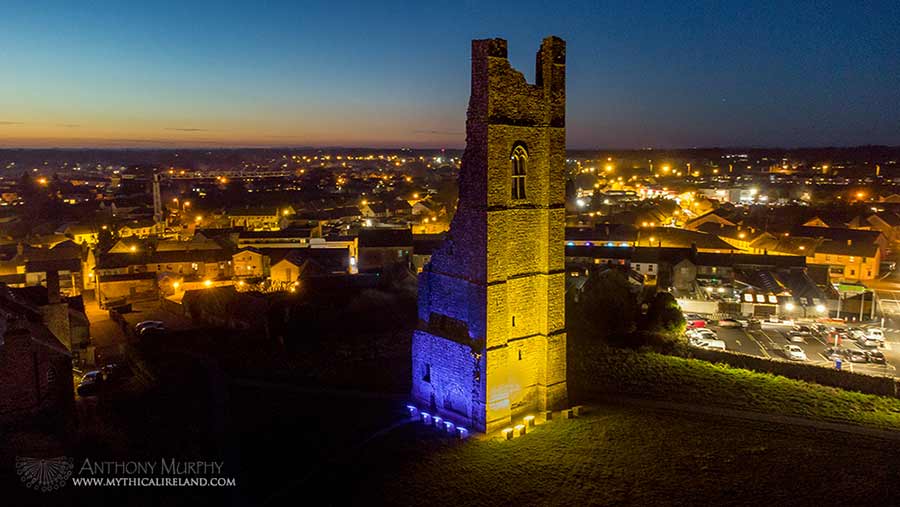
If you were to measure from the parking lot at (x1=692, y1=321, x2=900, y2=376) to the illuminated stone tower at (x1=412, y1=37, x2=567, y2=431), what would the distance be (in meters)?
17.4

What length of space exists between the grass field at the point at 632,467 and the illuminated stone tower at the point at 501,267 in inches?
48.0

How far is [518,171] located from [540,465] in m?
7.47

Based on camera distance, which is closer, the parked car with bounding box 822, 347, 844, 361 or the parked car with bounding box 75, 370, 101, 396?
the parked car with bounding box 75, 370, 101, 396

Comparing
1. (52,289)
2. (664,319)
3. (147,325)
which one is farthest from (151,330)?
(664,319)

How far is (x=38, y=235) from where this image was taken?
57469 mm

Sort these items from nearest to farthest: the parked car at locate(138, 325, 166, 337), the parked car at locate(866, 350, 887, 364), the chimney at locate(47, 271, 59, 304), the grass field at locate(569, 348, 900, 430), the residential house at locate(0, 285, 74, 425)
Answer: the residential house at locate(0, 285, 74, 425)
the grass field at locate(569, 348, 900, 430)
the chimney at locate(47, 271, 59, 304)
the parked car at locate(138, 325, 166, 337)
the parked car at locate(866, 350, 887, 364)

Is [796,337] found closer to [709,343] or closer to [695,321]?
[695,321]

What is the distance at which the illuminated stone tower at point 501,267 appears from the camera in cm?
1562

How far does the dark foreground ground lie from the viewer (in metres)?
13.6

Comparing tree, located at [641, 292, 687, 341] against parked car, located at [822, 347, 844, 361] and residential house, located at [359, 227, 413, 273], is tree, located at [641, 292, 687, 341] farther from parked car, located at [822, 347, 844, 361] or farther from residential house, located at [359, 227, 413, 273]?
residential house, located at [359, 227, 413, 273]

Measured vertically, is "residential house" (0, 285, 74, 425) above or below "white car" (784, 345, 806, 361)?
above

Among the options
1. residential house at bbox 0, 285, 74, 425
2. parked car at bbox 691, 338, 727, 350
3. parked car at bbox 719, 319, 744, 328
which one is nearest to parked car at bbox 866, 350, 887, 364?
parked car at bbox 719, 319, 744, 328

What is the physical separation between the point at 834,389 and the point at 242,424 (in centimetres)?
1940

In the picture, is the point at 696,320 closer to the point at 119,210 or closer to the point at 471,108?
the point at 471,108
